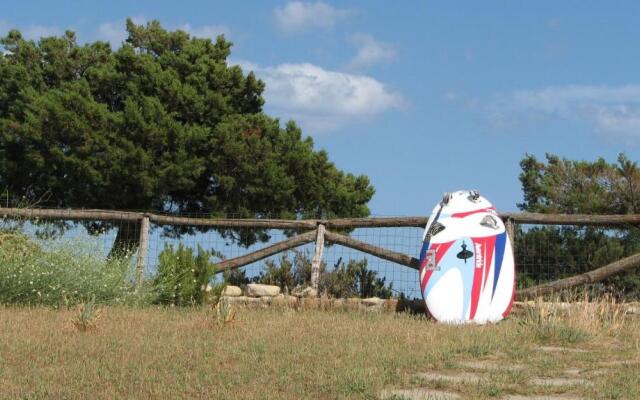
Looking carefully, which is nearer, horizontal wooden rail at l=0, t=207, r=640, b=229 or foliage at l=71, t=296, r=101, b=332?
foliage at l=71, t=296, r=101, b=332

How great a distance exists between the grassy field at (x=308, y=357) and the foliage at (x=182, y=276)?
208 centimetres

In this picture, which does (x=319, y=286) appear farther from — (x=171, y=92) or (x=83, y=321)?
(x=171, y=92)

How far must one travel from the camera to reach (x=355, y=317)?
498 inches

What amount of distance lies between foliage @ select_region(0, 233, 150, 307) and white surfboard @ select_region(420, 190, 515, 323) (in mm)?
4514

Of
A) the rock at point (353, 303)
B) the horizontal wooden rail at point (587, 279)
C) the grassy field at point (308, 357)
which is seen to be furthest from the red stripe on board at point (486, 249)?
the rock at point (353, 303)

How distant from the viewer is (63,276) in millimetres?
13633

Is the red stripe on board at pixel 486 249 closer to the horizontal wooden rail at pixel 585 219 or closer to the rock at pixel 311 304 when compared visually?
the horizontal wooden rail at pixel 585 219

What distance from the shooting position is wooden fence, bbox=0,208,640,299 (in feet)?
45.1

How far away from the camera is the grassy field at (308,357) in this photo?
745 cm

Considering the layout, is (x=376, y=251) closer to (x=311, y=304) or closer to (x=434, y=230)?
(x=311, y=304)

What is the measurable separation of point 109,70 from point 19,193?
3.96m

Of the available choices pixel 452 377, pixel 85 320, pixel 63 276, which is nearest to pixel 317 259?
pixel 63 276

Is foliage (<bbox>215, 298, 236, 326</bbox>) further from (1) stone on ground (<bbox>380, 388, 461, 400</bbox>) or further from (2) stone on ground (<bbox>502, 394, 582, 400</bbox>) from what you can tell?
(2) stone on ground (<bbox>502, 394, 582, 400</bbox>)

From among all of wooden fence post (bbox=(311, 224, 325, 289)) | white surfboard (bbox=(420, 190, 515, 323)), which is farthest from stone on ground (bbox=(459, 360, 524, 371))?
wooden fence post (bbox=(311, 224, 325, 289))
